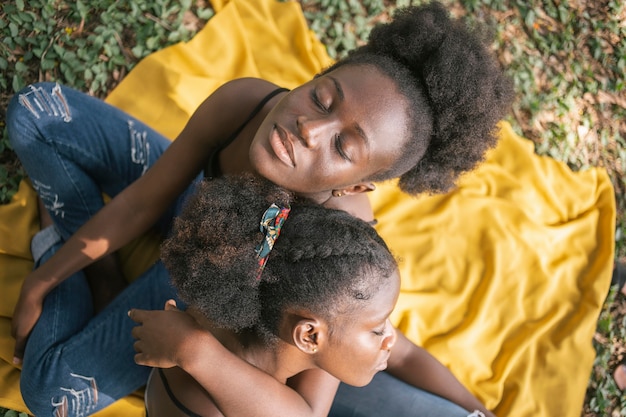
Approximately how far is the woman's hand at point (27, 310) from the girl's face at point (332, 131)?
3.12ft

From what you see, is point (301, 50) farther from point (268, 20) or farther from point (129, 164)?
point (129, 164)

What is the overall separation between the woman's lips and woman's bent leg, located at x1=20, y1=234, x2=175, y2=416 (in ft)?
2.41

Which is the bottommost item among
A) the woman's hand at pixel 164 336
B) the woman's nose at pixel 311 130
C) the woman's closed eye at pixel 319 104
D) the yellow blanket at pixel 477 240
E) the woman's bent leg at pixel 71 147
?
the yellow blanket at pixel 477 240

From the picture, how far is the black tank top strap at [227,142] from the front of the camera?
180cm

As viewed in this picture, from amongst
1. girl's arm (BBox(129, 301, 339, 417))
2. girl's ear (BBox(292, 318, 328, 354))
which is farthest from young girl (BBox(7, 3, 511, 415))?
girl's ear (BBox(292, 318, 328, 354))

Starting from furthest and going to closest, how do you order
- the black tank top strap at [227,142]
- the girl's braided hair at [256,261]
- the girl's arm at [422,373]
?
the girl's arm at [422,373], the black tank top strap at [227,142], the girl's braided hair at [256,261]

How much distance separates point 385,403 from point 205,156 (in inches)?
40.9

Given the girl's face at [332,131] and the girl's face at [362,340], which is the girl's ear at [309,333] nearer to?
the girl's face at [362,340]

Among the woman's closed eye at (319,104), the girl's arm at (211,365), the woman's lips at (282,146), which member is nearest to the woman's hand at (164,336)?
the girl's arm at (211,365)

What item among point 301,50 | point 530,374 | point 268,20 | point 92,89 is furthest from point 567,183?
point 92,89

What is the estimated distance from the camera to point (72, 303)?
1.99 m

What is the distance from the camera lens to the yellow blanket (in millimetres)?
2443

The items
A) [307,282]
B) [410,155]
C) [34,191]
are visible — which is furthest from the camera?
[34,191]

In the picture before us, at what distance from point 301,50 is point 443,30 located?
4.40ft
